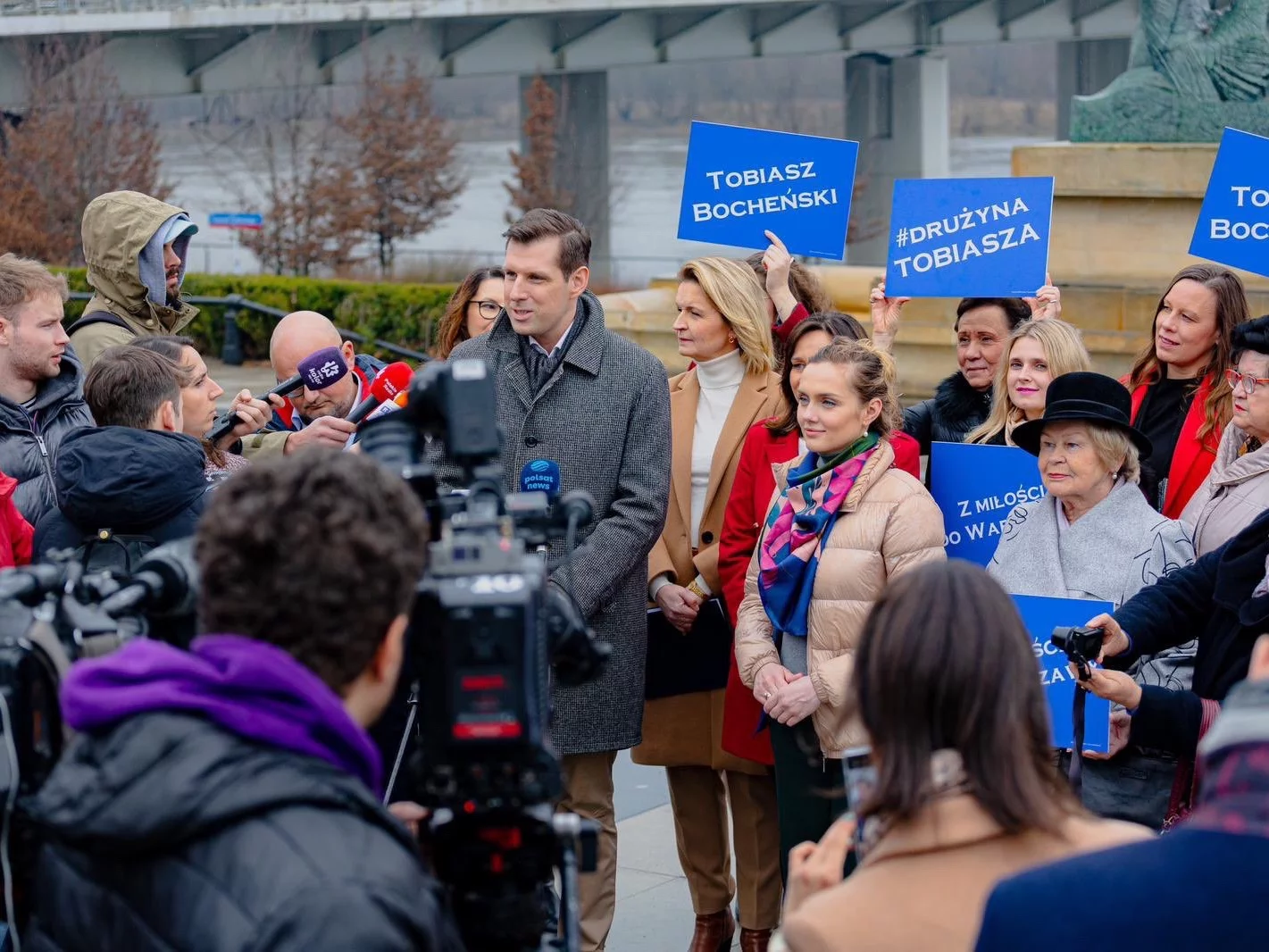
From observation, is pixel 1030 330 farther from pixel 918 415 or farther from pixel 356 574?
pixel 356 574

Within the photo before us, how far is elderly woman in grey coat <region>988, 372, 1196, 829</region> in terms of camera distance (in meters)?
4.50

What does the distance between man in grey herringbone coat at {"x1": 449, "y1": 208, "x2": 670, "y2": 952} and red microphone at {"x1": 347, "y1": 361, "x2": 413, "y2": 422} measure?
23cm

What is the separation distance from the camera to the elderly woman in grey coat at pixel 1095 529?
14.8 ft

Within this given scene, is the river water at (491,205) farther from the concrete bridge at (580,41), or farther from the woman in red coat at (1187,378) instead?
the woman in red coat at (1187,378)

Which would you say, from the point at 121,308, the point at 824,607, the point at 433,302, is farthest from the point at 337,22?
the point at 824,607

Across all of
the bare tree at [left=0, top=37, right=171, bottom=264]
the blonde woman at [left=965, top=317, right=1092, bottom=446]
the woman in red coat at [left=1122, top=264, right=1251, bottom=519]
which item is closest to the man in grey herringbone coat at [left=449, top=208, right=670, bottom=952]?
the blonde woman at [left=965, top=317, right=1092, bottom=446]

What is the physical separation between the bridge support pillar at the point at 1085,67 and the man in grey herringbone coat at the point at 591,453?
43593 millimetres

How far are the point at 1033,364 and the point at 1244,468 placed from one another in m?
0.98

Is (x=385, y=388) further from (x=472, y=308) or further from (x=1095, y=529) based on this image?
(x=1095, y=529)

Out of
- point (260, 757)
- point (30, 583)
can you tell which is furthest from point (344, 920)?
point (30, 583)

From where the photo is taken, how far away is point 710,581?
17.9 feet

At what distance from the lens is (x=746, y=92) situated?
87.7 m

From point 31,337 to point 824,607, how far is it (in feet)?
8.20

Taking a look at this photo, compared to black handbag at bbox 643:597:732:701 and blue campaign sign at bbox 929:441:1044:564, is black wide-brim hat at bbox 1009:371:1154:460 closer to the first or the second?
blue campaign sign at bbox 929:441:1044:564
